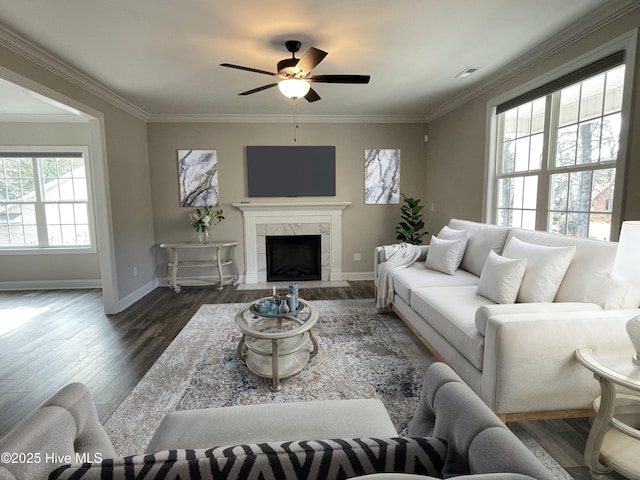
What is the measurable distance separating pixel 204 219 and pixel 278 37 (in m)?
3.02

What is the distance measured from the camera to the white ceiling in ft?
7.24

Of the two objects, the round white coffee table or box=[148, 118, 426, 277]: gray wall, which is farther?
box=[148, 118, 426, 277]: gray wall

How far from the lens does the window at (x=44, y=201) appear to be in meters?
4.95

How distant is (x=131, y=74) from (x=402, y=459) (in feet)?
13.3

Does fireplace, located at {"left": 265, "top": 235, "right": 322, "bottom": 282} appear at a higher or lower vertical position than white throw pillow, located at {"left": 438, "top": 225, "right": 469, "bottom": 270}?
lower

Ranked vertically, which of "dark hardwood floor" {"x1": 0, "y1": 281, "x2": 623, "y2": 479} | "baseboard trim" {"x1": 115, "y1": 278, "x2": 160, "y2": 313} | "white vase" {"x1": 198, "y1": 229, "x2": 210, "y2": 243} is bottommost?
"dark hardwood floor" {"x1": 0, "y1": 281, "x2": 623, "y2": 479}

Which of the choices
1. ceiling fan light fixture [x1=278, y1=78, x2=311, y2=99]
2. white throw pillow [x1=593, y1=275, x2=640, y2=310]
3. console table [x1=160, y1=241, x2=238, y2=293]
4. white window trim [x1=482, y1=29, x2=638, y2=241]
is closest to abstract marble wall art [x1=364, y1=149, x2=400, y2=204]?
white window trim [x1=482, y1=29, x2=638, y2=241]

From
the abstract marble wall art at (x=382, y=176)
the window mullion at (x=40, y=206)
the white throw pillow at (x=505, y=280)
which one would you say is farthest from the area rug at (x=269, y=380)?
the window mullion at (x=40, y=206)

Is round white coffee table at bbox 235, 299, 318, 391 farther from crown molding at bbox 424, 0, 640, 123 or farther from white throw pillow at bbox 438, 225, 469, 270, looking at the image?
crown molding at bbox 424, 0, 640, 123

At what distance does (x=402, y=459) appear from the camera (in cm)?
68

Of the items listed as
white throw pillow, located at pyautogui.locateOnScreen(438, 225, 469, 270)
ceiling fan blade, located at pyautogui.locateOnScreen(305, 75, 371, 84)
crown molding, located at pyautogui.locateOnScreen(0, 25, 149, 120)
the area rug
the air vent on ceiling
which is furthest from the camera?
white throw pillow, located at pyautogui.locateOnScreen(438, 225, 469, 270)

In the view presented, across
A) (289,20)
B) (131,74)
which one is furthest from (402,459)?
(131,74)

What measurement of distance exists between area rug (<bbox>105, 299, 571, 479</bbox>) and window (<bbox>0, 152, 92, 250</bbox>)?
3.23m

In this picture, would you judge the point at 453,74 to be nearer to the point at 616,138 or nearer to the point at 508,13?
the point at 508,13
